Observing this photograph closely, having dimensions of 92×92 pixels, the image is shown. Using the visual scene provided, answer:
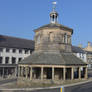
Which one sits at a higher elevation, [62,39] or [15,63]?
[62,39]

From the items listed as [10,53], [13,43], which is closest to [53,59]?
[10,53]

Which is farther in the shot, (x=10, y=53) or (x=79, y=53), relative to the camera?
(x=79, y=53)

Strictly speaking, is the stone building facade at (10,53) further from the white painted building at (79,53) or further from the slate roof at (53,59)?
the white painted building at (79,53)

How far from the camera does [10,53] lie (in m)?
43.6

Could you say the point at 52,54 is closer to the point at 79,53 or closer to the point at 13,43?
the point at 13,43

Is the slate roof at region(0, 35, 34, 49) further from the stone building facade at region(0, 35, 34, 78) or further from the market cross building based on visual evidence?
the market cross building

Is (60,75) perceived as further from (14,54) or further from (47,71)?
(14,54)

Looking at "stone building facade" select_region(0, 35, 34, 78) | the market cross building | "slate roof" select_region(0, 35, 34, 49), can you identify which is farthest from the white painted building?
the market cross building

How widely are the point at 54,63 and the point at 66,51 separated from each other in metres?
5.75

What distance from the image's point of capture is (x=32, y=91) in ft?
64.4

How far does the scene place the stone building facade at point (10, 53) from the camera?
41719 mm

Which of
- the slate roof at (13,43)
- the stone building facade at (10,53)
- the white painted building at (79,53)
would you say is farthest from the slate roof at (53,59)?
the white painted building at (79,53)

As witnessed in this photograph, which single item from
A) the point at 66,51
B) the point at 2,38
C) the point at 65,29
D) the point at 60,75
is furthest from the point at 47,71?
the point at 2,38

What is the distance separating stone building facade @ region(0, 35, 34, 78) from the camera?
41.7 metres
